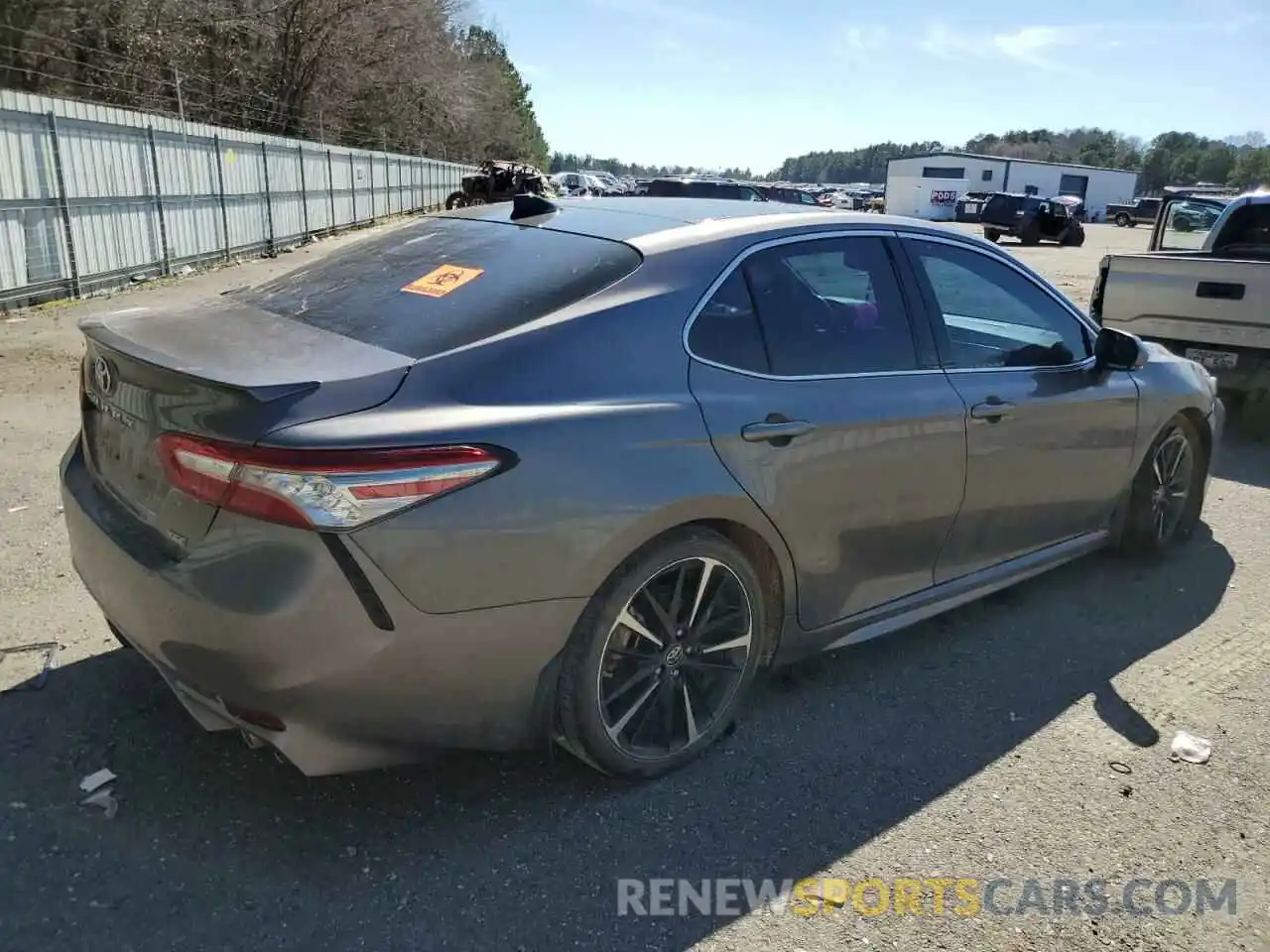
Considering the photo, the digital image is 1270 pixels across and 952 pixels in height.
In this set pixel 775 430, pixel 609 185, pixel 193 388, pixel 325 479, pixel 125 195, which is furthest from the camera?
pixel 609 185

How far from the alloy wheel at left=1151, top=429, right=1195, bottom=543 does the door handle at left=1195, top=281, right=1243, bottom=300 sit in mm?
3088

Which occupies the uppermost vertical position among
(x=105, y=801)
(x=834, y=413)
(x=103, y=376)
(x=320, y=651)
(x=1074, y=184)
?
(x=1074, y=184)

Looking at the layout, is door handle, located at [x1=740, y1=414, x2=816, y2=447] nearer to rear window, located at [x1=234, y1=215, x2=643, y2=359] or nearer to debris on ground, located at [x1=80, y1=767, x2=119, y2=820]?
rear window, located at [x1=234, y1=215, x2=643, y2=359]

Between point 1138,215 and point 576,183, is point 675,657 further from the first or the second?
point 1138,215

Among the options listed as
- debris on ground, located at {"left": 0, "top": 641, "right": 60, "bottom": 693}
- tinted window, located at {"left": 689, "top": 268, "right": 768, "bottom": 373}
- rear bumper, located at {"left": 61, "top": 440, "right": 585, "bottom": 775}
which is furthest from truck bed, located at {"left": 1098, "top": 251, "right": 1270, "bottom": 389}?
debris on ground, located at {"left": 0, "top": 641, "right": 60, "bottom": 693}

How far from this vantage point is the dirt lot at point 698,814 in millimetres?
2352

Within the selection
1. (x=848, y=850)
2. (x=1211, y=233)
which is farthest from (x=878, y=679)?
(x=1211, y=233)

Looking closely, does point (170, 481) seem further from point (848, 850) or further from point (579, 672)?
point (848, 850)

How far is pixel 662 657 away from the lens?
2.84 meters

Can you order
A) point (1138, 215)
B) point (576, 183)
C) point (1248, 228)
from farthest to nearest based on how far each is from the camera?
point (1138, 215), point (576, 183), point (1248, 228)

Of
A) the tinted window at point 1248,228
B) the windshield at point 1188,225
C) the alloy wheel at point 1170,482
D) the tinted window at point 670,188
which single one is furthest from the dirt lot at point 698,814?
the tinted window at point 670,188

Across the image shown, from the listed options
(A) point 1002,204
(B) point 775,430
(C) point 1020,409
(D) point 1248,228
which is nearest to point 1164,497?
(C) point 1020,409

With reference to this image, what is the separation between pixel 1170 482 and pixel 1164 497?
93 millimetres

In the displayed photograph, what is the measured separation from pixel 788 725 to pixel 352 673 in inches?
63.4
